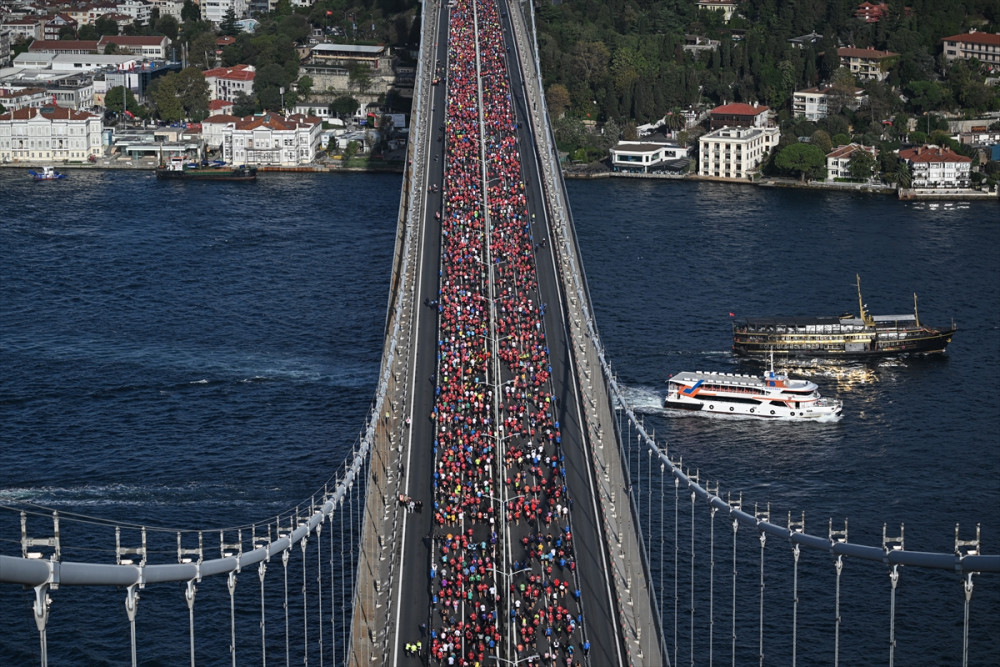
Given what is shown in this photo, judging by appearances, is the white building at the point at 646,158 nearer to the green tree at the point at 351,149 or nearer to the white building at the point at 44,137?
the green tree at the point at 351,149

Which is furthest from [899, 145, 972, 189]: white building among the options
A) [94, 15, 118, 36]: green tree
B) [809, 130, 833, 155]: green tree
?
[94, 15, 118, 36]: green tree

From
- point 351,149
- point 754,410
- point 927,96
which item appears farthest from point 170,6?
point 754,410

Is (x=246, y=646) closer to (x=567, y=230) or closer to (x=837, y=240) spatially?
(x=567, y=230)

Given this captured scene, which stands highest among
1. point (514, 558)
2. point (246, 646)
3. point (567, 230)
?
point (567, 230)

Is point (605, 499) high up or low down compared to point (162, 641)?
up

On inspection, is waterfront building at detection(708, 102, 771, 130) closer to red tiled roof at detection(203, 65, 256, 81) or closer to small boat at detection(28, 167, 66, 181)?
red tiled roof at detection(203, 65, 256, 81)

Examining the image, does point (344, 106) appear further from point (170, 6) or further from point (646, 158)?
point (170, 6)

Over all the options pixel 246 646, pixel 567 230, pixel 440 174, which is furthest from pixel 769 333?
pixel 246 646
